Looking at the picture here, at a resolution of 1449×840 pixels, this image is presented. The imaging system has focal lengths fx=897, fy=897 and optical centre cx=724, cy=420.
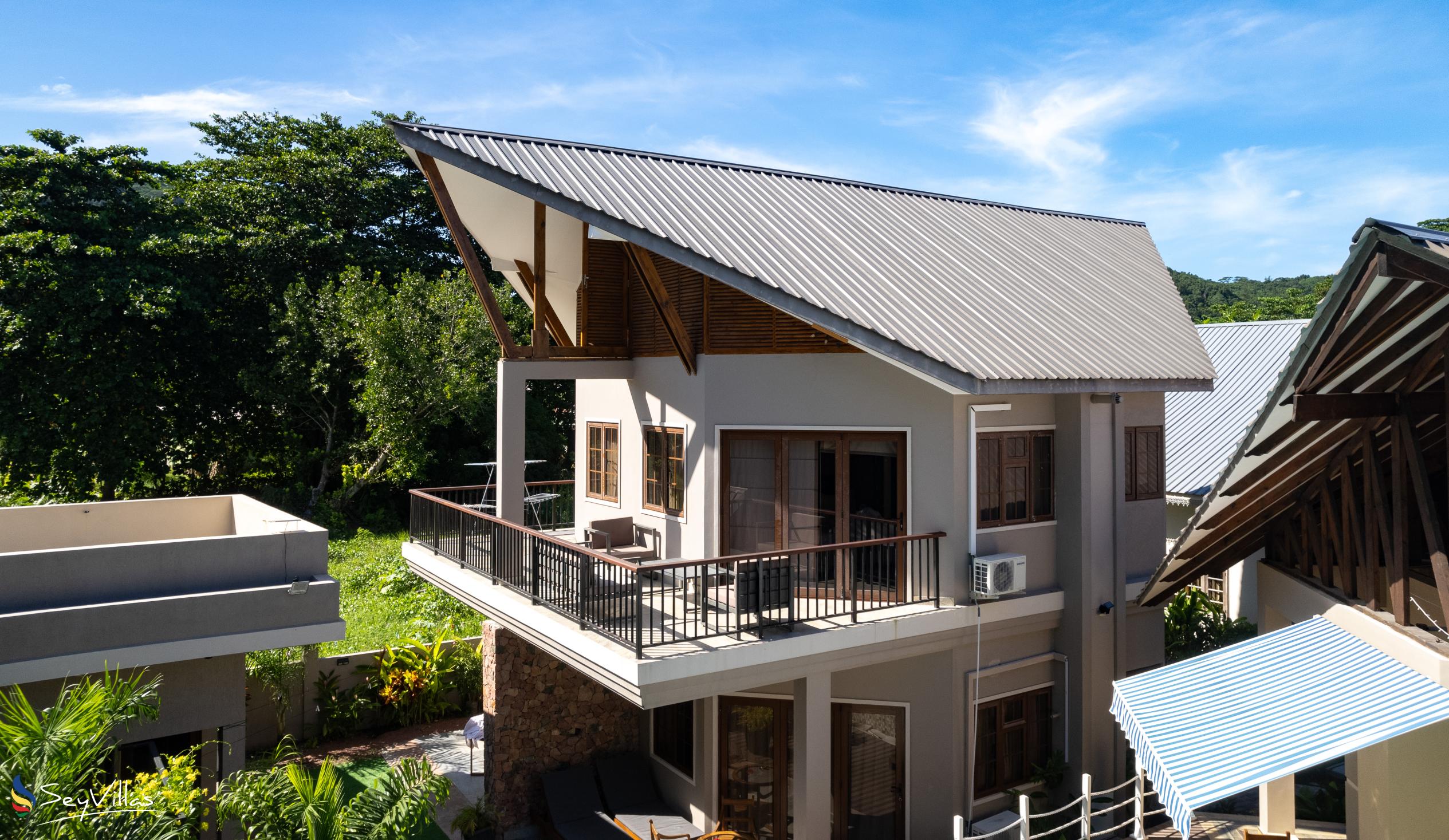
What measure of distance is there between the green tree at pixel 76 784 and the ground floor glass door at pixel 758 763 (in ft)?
25.6

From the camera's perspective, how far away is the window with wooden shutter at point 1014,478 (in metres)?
12.3

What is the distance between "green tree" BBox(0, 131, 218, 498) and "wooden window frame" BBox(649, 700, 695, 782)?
22989 mm

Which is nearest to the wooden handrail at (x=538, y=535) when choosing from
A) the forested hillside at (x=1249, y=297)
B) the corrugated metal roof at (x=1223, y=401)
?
the corrugated metal roof at (x=1223, y=401)

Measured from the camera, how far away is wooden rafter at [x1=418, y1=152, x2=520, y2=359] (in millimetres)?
13531

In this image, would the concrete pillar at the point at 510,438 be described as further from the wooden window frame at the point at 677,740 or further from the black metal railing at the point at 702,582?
the wooden window frame at the point at 677,740

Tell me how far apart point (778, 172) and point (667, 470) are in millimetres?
5872

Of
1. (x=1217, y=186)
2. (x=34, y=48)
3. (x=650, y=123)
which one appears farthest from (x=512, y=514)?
(x=1217, y=186)

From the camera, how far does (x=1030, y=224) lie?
17.9 meters

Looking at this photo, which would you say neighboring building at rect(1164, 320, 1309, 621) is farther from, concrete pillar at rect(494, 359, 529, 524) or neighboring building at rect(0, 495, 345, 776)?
neighboring building at rect(0, 495, 345, 776)

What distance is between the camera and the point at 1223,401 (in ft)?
74.3

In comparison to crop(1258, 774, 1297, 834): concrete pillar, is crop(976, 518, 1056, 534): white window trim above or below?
above

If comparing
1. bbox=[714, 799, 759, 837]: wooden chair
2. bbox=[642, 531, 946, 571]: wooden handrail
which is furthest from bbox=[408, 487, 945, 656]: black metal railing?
bbox=[714, 799, 759, 837]: wooden chair

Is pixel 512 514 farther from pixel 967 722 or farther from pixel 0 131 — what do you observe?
pixel 0 131

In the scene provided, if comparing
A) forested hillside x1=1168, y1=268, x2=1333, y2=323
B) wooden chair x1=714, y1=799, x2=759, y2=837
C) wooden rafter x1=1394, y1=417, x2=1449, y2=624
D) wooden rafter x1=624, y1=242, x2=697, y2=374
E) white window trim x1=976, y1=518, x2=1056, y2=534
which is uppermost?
forested hillside x1=1168, y1=268, x2=1333, y2=323
